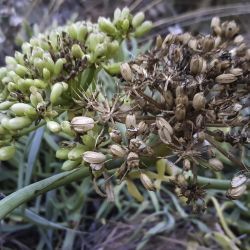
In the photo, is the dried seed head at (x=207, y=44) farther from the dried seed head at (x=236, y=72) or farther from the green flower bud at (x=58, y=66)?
the green flower bud at (x=58, y=66)

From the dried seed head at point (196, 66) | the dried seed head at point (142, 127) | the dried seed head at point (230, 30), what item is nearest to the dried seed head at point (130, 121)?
the dried seed head at point (142, 127)

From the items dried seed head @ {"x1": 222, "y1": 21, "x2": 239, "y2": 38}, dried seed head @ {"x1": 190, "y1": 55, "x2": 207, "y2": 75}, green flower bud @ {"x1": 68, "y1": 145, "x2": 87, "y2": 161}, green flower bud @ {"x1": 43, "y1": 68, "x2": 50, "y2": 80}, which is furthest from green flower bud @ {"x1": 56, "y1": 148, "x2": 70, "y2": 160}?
dried seed head @ {"x1": 222, "y1": 21, "x2": 239, "y2": 38}

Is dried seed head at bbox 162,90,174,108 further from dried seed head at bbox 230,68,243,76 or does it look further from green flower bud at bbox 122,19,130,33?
green flower bud at bbox 122,19,130,33

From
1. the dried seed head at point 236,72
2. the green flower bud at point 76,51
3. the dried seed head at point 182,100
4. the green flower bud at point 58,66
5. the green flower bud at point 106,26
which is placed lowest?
the dried seed head at point 182,100

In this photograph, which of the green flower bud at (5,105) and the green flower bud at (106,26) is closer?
the green flower bud at (5,105)

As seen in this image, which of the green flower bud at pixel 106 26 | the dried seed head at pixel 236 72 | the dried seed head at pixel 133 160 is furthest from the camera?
the green flower bud at pixel 106 26

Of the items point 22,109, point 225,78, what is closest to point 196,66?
point 225,78

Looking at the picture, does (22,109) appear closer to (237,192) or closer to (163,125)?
(163,125)
